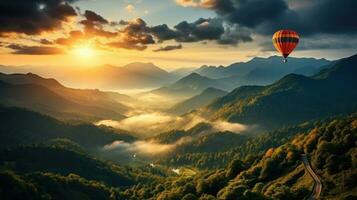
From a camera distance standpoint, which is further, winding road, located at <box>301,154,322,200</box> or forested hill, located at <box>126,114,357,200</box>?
forested hill, located at <box>126,114,357,200</box>

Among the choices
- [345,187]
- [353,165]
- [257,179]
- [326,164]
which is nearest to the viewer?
[345,187]

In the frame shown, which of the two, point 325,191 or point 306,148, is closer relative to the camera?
point 325,191

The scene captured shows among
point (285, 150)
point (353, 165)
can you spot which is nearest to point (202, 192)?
point (285, 150)

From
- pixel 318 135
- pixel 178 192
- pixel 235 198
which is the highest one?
pixel 318 135

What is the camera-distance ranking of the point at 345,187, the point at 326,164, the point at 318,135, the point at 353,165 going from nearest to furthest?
the point at 345,187
the point at 353,165
the point at 326,164
the point at 318,135

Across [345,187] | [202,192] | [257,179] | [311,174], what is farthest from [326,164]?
[202,192]

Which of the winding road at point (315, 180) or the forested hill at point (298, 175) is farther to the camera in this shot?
the forested hill at point (298, 175)

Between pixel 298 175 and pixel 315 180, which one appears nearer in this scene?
pixel 315 180

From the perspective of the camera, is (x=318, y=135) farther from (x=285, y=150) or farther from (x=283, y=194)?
(x=283, y=194)

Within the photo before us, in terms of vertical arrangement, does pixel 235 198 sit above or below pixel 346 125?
below

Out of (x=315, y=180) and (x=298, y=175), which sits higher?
(x=315, y=180)
